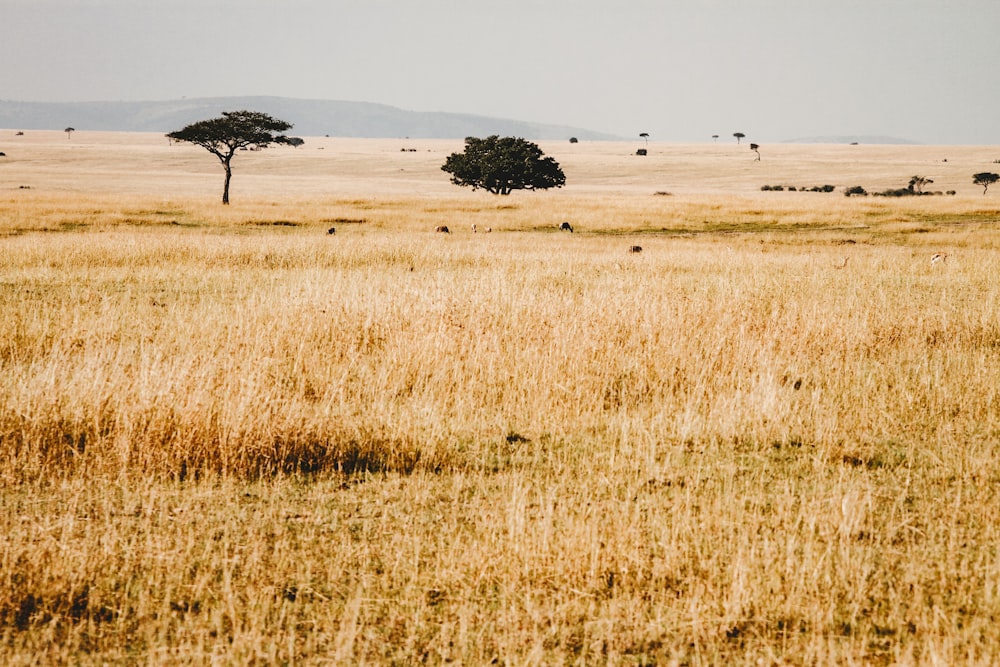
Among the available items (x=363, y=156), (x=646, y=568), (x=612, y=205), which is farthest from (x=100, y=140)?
(x=646, y=568)

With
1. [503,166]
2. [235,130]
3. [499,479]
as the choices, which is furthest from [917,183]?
[499,479]

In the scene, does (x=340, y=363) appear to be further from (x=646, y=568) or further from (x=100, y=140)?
(x=100, y=140)

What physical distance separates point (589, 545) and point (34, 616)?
9.43 feet

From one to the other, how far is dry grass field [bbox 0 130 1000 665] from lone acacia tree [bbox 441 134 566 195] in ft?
152

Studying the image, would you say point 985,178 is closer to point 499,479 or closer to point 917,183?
point 917,183

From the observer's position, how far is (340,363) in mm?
9133

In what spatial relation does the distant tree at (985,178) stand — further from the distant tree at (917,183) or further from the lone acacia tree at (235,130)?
the lone acacia tree at (235,130)

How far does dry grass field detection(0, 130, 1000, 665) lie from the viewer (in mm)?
3795

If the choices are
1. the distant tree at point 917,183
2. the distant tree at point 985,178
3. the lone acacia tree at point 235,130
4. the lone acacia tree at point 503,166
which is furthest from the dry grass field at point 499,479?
the distant tree at point 985,178

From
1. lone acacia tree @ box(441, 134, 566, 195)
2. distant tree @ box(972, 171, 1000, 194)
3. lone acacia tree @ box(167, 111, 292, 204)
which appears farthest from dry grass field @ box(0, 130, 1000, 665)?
distant tree @ box(972, 171, 1000, 194)

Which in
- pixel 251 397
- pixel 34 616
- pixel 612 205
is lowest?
pixel 34 616

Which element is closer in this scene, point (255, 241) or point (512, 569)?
point (512, 569)

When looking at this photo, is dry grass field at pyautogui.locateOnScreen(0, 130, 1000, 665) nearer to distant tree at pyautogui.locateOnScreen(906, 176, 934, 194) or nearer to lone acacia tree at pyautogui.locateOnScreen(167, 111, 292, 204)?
lone acacia tree at pyautogui.locateOnScreen(167, 111, 292, 204)

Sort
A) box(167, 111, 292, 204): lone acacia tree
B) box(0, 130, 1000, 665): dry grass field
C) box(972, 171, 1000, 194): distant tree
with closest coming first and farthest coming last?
box(0, 130, 1000, 665): dry grass field → box(167, 111, 292, 204): lone acacia tree → box(972, 171, 1000, 194): distant tree
